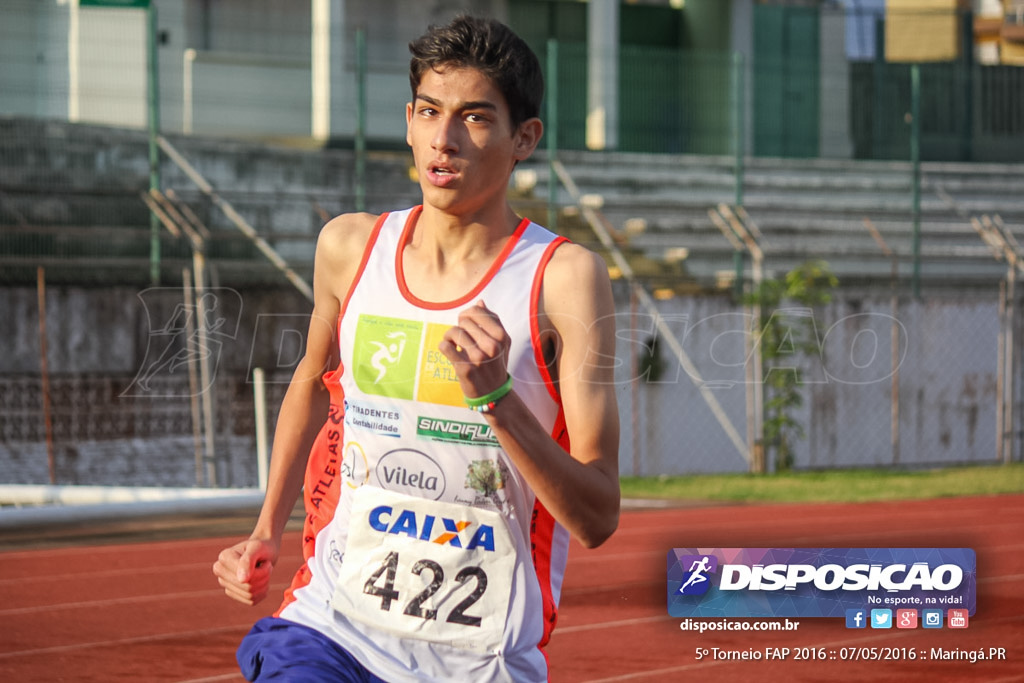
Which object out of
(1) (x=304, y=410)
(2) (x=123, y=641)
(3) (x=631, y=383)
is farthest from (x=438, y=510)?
(3) (x=631, y=383)

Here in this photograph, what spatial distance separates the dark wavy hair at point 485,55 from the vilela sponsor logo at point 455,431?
1.76 feet

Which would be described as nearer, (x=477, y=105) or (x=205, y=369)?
(x=477, y=105)

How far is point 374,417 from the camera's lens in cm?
247

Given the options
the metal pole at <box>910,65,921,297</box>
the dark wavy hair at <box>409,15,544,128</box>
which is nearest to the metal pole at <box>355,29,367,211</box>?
the metal pole at <box>910,65,921,297</box>

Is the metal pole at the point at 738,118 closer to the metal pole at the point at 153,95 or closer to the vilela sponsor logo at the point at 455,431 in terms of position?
the metal pole at the point at 153,95

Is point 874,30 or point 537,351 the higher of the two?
point 874,30

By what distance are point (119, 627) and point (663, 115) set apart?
38.1ft

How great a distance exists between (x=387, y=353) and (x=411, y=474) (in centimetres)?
21

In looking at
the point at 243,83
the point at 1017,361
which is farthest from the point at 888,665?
the point at 243,83

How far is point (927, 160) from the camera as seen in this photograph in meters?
20.6

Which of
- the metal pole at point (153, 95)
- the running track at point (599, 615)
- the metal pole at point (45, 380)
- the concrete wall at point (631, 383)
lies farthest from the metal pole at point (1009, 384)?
the metal pole at point (45, 380)

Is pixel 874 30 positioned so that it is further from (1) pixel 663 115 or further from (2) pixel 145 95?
(2) pixel 145 95

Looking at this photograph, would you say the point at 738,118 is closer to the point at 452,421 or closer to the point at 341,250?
the point at 341,250

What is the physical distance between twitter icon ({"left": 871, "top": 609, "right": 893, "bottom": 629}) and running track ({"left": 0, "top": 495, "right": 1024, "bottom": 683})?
0.04 meters
